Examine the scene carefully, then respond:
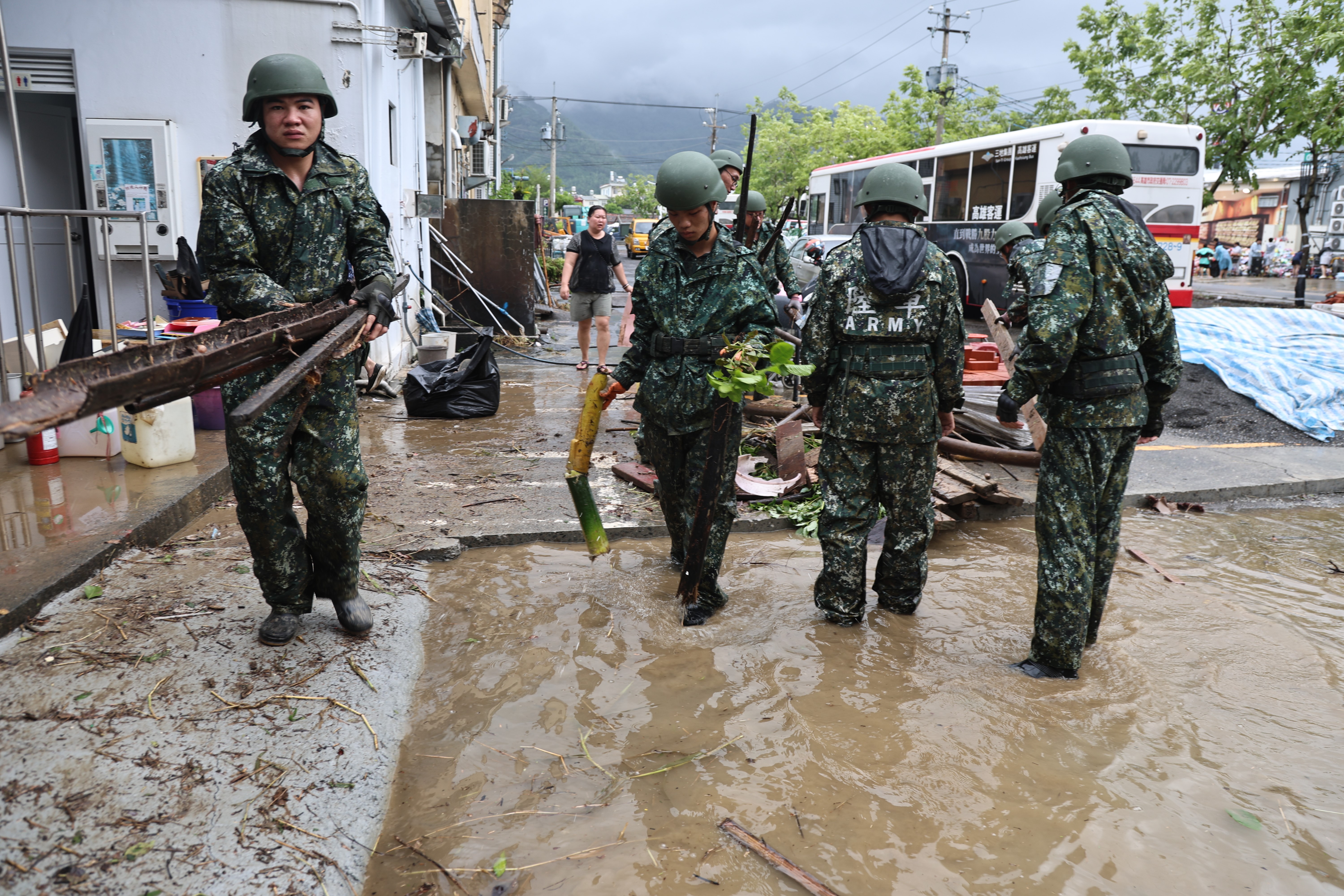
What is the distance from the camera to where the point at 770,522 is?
5402 millimetres

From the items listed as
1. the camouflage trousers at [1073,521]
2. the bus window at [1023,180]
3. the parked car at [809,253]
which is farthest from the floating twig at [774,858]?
the bus window at [1023,180]

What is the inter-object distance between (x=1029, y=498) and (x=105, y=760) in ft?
17.0

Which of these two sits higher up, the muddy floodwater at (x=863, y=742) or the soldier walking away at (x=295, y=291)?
the soldier walking away at (x=295, y=291)

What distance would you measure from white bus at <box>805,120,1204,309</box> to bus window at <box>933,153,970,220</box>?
2 centimetres

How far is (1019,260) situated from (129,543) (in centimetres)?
416

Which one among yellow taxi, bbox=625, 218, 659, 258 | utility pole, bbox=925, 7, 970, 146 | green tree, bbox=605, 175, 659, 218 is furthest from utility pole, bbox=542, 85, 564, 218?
green tree, bbox=605, 175, 659, 218

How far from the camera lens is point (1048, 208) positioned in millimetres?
5645

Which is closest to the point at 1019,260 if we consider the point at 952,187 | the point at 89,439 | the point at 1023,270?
the point at 1023,270

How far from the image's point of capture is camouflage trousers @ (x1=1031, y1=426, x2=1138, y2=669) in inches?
138

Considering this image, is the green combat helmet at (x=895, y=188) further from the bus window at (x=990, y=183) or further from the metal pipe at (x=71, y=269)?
the bus window at (x=990, y=183)

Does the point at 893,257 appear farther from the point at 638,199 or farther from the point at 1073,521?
the point at 638,199

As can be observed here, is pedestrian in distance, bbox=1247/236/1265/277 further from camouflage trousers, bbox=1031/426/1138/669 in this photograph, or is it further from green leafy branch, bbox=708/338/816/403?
green leafy branch, bbox=708/338/816/403

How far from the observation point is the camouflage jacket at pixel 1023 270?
3.56 metres

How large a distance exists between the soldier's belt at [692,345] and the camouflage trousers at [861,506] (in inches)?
25.0
